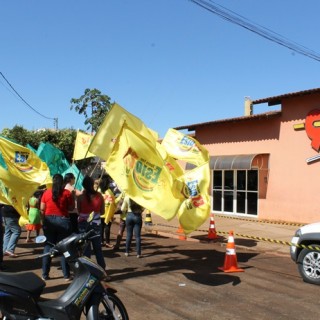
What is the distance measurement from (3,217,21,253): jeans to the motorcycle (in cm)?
458

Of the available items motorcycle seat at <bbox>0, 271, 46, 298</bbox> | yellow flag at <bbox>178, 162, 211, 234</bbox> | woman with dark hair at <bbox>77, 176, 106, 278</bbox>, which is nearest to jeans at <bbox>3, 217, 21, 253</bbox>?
woman with dark hair at <bbox>77, 176, 106, 278</bbox>

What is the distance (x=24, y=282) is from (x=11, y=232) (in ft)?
17.6

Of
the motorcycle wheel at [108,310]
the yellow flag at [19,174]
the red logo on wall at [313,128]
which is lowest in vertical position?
the motorcycle wheel at [108,310]

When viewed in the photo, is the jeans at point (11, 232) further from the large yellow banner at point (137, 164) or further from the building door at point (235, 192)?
the building door at point (235, 192)

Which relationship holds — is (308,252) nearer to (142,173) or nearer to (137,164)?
(142,173)

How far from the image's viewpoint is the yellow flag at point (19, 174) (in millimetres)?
8148

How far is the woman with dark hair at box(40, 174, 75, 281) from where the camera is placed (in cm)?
717

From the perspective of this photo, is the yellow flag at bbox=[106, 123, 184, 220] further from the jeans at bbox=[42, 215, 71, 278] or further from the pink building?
the pink building

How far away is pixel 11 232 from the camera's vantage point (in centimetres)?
918

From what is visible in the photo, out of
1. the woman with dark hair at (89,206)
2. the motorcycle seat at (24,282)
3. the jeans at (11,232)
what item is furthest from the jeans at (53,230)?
the motorcycle seat at (24,282)

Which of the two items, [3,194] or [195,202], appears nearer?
[195,202]

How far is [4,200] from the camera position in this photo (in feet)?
26.6

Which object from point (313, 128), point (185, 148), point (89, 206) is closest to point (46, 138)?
point (313, 128)

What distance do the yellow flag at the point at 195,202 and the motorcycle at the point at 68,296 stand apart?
118 inches
